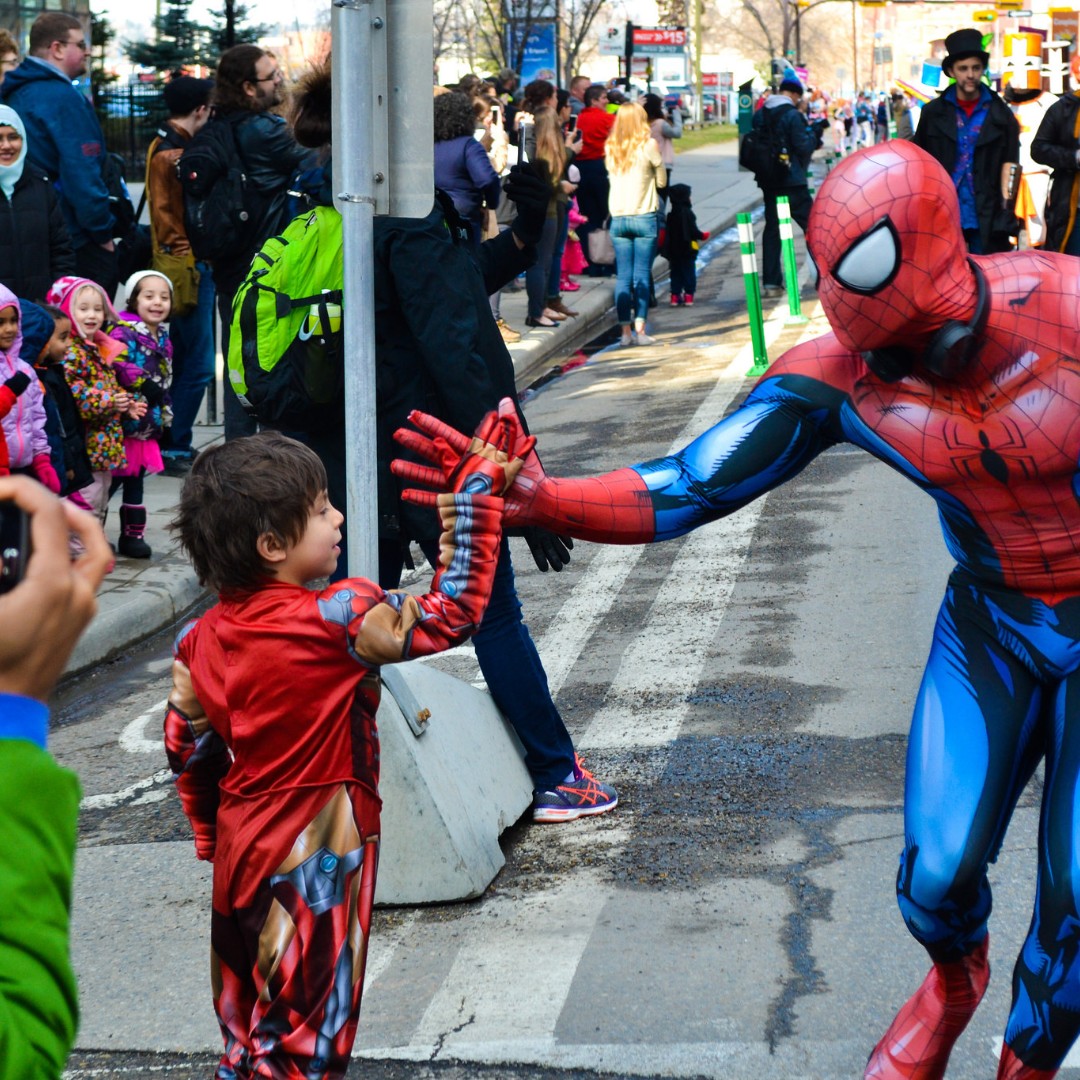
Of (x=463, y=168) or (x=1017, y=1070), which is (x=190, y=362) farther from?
(x=1017, y=1070)

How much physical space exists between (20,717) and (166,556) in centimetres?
653

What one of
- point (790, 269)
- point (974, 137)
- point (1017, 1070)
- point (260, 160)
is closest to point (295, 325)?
point (1017, 1070)

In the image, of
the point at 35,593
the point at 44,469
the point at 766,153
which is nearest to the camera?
the point at 35,593

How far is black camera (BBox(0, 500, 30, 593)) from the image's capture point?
1.45 m

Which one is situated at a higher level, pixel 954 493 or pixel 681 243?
pixel 681 243

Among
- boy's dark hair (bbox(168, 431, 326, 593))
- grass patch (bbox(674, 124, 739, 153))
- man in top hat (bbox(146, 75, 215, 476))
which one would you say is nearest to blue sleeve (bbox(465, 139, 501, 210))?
man in top hat (bbox(146, 75, 215, 476))

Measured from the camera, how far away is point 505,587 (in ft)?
14.7

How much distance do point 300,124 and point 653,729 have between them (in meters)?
2.19

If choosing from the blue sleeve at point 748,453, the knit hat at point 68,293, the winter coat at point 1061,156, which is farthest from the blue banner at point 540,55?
the blue sleeve at point 748,453

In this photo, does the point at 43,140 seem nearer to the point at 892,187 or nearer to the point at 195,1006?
the point at 195,1006

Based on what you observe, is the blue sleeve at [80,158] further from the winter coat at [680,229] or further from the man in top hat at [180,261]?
the winter coat at [680,229]

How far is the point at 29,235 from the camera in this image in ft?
26.0

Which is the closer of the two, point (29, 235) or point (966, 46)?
point (29, 235)

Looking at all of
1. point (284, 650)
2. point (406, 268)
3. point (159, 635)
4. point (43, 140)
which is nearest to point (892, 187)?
point (284, 650)
